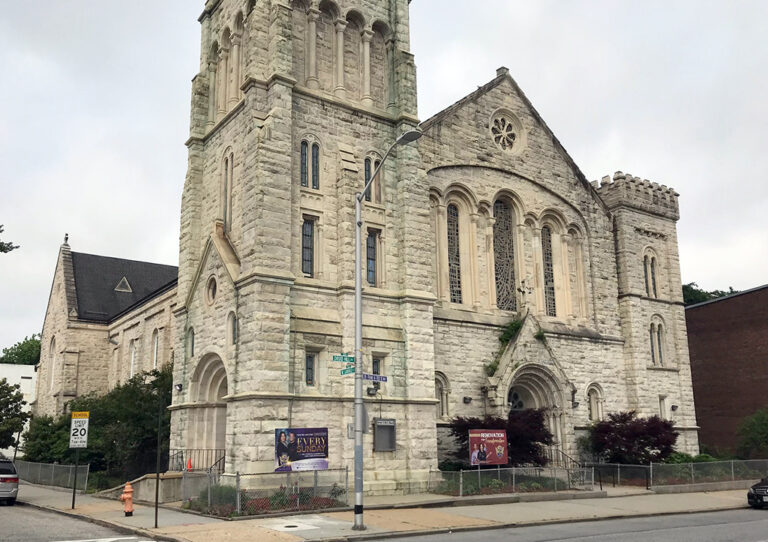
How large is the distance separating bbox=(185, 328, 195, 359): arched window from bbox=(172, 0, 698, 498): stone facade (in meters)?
0.05

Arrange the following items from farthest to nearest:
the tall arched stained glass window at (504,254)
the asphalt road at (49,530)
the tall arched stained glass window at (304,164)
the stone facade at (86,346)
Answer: the stone facade at (86,346)
the tall arched stained glass window at (504,254)
the tall arched stained glass window at (304,164)
the asphalt road at (49,530)

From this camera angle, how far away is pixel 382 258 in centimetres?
2578

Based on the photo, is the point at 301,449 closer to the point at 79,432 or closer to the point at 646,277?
the point at 79,432

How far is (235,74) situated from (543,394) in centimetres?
1733

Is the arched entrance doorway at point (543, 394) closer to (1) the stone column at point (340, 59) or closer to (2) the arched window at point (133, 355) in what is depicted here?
(1) the stone column at point (340, 59)

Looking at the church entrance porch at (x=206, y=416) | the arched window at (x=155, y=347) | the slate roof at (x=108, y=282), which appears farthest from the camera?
the slate roof at (x=108, y=282)

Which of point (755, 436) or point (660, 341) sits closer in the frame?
point (755, 436)

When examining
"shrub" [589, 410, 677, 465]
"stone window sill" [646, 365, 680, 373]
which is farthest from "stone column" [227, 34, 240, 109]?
"stone window sill" [646, 365, 680, 373]

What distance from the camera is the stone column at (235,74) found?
27281 millimetres

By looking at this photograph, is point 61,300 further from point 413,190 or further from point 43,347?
point 413,190

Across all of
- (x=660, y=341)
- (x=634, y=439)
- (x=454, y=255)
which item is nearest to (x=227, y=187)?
(x=454, y=255)

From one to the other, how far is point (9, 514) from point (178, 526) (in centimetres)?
760

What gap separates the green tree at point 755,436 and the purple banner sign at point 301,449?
2246 centimetres

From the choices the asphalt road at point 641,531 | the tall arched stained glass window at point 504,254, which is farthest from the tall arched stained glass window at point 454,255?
the asphalt road at point 641,531
